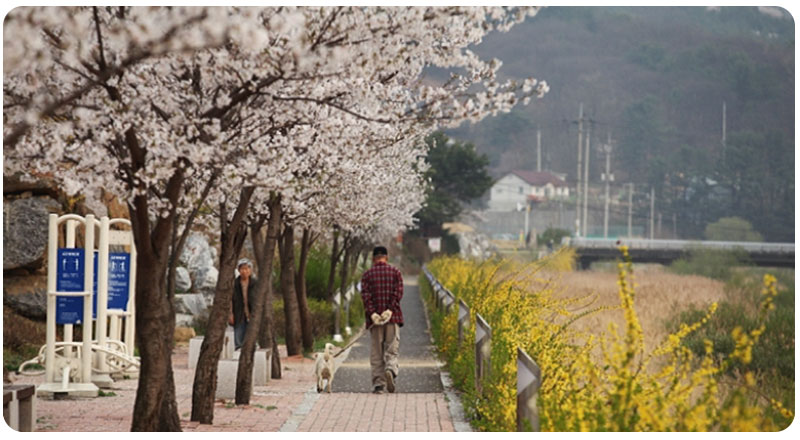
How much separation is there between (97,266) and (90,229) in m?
1.03

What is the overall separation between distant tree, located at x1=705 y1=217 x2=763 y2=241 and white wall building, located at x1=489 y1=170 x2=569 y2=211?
49.5 m

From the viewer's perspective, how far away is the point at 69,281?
11.8m

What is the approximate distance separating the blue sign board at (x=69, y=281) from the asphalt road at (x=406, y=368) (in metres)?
3.07

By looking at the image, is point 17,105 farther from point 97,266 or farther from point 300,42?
point 97,266

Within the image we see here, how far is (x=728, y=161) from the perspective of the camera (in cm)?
3269

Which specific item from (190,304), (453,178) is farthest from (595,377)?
(453,178)

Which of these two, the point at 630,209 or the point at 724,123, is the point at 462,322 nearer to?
the point at 724,123

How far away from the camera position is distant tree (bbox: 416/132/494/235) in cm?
5762

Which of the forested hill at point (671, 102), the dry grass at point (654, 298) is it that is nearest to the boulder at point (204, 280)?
the dry grass at point (654, 298)

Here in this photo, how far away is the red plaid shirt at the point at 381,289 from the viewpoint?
12047 mm

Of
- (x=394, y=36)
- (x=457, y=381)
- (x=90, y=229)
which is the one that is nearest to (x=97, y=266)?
(x=90, y=229)

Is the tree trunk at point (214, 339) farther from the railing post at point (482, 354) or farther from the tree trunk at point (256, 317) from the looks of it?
the railing post at point (482, 354)

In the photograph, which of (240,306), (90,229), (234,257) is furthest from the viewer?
(240,306)

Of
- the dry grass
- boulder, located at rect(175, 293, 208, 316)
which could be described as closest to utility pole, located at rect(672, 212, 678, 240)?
the dry grass
